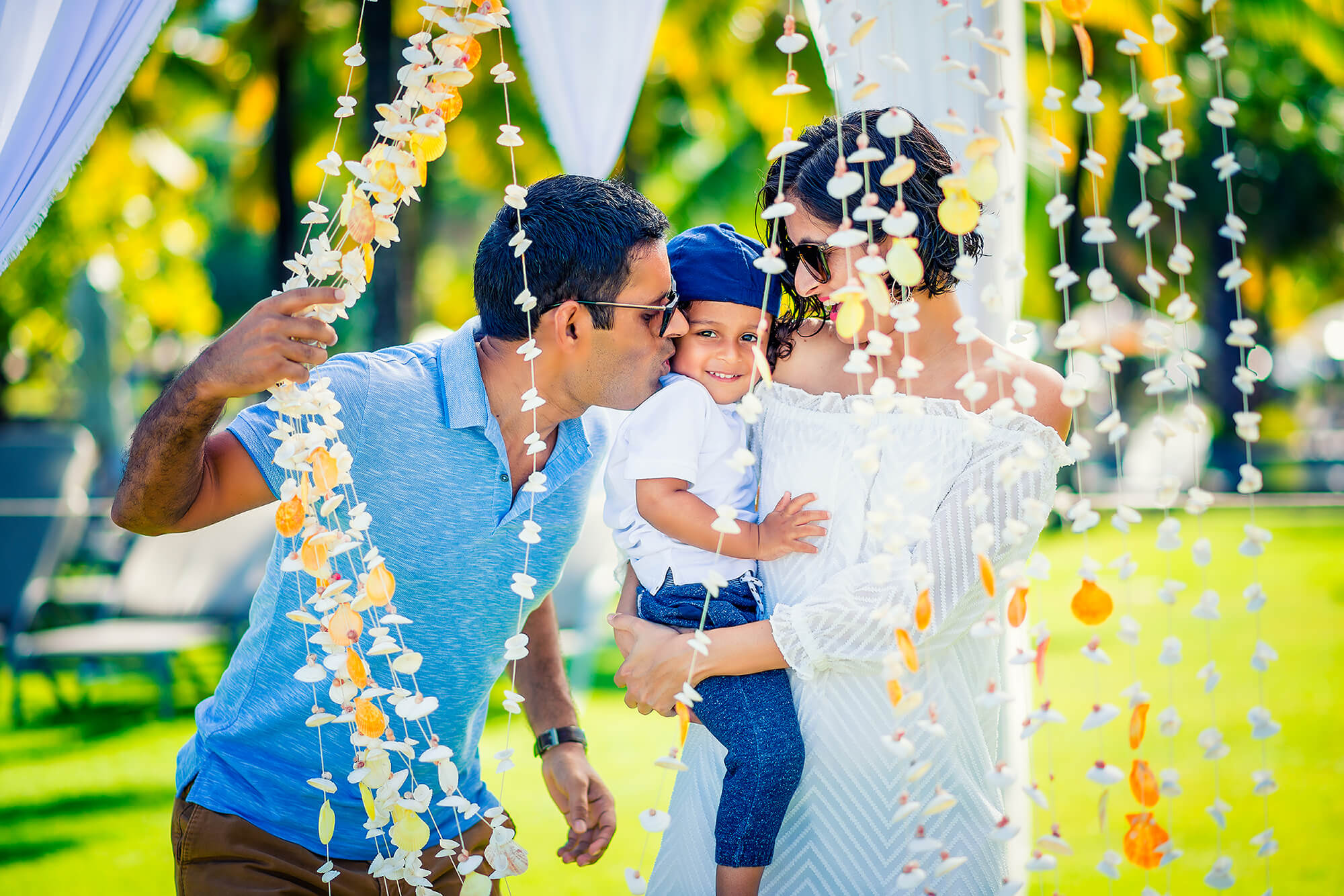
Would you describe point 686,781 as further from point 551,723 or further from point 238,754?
point 238,754

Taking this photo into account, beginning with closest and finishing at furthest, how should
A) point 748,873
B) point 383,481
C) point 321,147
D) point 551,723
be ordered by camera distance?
1. point 748,873
2. point 383,481
3. point 551,723
4. point 321,147

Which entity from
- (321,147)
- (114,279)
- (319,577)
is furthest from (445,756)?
(114,279)

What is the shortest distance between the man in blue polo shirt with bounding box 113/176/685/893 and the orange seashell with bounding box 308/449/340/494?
0.37 m

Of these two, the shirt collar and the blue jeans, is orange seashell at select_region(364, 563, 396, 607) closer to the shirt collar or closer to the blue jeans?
the shirt collar

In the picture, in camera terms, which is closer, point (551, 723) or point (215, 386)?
point (215, 386)

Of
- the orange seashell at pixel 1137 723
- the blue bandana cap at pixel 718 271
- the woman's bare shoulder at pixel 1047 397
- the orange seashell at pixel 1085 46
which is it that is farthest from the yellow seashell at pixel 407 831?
the orange seashell at pixel 1085 46

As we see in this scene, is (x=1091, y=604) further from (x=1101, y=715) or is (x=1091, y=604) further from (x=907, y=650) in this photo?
(x=907, y=650)

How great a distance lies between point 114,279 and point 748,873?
61.4ft

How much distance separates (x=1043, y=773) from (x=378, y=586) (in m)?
5.68

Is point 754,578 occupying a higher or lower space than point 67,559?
higher

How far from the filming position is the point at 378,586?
1922 mm

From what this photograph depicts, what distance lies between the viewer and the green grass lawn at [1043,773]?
5.21 m

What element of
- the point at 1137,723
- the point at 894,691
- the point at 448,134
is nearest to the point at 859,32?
the point at 894,691

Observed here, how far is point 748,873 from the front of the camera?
2.28 meters
